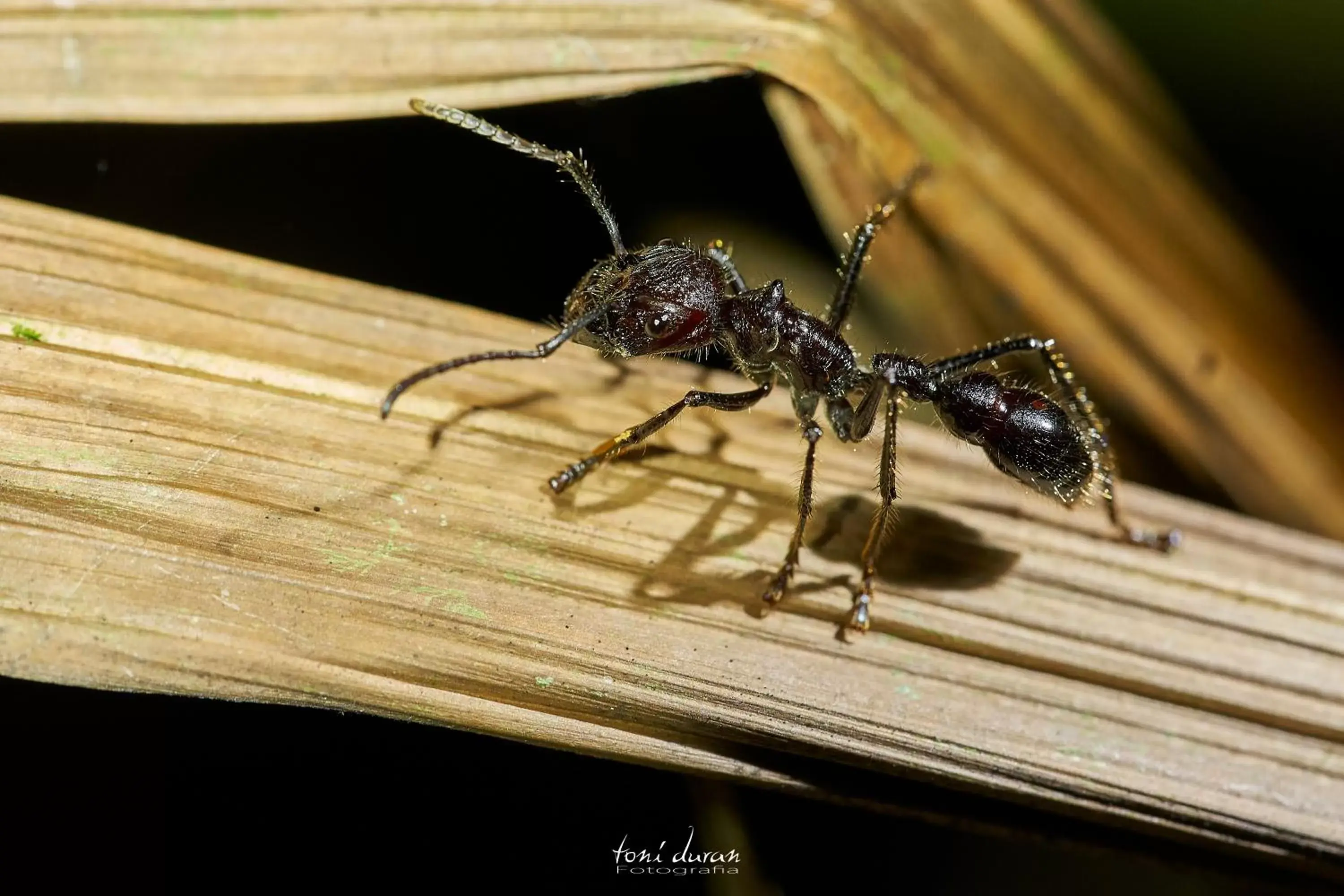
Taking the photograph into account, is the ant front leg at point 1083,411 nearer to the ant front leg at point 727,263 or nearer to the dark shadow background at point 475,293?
the ant front leg at point 727,263

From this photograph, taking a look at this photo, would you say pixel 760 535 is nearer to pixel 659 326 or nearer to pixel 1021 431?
pixel 659 326

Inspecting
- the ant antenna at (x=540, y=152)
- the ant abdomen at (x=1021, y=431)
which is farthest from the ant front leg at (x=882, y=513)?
the ant antenna at (x=540, y=152)

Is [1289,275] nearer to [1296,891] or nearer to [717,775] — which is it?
[1296,891]

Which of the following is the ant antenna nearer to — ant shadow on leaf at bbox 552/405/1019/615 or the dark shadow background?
the dark shadow background

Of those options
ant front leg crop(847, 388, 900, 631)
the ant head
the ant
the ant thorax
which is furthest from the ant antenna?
ant front leg crop(847, 388, 900, 631)

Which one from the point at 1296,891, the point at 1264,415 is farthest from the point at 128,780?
the point at 1264,415

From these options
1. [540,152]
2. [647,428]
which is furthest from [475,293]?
[647,428]
